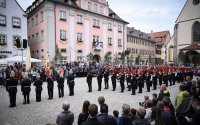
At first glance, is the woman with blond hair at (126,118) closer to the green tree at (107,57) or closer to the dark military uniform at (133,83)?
the dark military uniform at (133,83)

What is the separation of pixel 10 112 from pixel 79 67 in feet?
59.3

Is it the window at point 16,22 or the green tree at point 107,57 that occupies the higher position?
the window at point 16,22

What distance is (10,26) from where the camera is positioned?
2848cm

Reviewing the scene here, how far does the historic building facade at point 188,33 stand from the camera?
4034 cm

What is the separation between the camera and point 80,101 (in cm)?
1084

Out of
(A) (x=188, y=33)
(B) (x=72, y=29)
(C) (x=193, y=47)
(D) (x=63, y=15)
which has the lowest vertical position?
(C) (x=193, y=47)

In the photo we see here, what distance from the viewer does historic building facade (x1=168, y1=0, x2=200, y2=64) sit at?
4034cm

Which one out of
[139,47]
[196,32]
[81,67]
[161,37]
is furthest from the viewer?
[161,37]

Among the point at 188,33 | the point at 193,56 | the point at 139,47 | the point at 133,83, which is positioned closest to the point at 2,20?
the point at 133,83

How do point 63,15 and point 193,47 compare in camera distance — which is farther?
point 193,47

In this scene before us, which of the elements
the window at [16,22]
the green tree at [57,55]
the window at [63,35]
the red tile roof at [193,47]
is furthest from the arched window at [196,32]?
the window at [16,22]

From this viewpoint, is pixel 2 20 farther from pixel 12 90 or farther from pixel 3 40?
pixel 12 90

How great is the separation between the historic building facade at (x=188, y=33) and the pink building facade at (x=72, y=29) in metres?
16.7

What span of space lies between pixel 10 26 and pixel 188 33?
4049 cm
